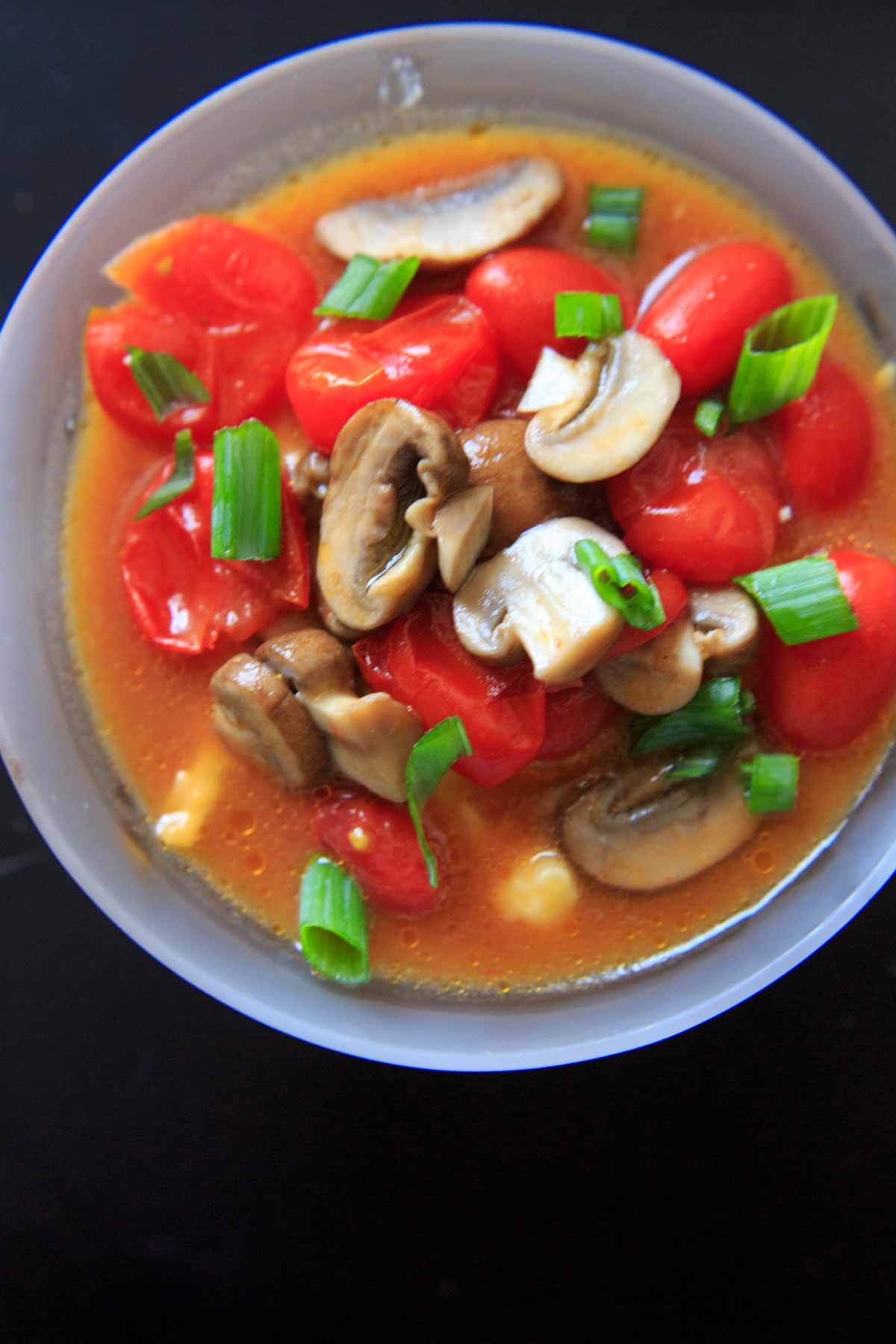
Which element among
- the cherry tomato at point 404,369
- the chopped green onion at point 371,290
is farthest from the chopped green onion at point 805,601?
the chopped green onion at point 371,290

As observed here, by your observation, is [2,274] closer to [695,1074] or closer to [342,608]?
[342,608]

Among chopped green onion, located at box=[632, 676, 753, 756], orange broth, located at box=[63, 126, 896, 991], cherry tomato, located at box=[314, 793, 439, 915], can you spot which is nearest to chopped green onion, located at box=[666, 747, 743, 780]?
chopped green onion, located at box=[632, 676, 753, 756]

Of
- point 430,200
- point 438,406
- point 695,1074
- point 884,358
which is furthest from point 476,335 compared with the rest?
point 695,1074

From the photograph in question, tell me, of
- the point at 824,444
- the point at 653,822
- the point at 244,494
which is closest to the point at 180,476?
the point at 244,494

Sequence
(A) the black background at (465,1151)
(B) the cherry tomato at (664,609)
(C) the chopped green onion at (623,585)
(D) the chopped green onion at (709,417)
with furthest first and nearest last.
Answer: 1. (A) the black background at (465,1151)
2. (D) the chopped green onion at (709,417)
3. (B) the cherry tomato at (664,609)
4. (C) the chopped green onion at (623,585)

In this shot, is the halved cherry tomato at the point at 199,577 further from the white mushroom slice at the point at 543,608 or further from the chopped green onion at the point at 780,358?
the chopped green onion at the point at 780,358

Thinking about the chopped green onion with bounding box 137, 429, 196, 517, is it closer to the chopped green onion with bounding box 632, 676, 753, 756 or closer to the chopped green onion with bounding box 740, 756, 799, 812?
the chopped green onion with bounding box 632, 676, 753, 756
